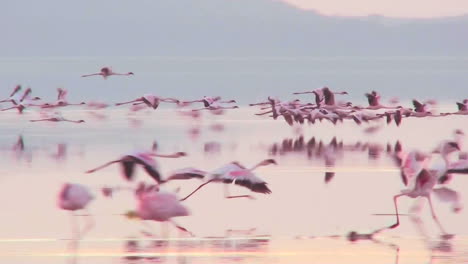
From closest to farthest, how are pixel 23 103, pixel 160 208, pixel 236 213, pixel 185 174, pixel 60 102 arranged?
pixel 160 208 < pixel 185 174 < pixel 236 213 < pixel 23 103 < pixel 60 102

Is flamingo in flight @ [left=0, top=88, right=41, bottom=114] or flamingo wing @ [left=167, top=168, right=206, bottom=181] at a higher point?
flamingo in flight @ [left=0, top=88, right=41, bottom=114]

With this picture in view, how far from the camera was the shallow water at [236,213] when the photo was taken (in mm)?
4715

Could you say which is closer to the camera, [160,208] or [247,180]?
[160,208]

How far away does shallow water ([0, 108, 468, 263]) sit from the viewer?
471 cm

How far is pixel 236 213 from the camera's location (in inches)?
229

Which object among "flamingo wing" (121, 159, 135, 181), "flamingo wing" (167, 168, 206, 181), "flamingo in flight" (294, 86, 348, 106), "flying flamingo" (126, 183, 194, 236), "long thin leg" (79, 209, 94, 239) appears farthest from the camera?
"flamingo in flight" (294, 86, 348, 106)

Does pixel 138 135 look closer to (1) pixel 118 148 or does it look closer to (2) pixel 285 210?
(1) pixel 118 148

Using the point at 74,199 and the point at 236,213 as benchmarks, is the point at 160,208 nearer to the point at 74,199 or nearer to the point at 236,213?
the point at 74,199

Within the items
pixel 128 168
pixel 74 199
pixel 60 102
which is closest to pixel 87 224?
pixel 74 199

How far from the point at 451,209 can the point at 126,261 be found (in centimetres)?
202

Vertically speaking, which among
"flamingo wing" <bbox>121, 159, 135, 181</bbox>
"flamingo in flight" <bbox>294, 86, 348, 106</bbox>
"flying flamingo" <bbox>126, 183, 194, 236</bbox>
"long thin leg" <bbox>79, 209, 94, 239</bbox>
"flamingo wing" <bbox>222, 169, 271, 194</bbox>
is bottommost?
"long thin leg" <bbox>79, 209, 94, 239</bbox>

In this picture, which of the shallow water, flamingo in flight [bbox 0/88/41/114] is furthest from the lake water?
flamingo in flight [bbox 0/88/41/114]

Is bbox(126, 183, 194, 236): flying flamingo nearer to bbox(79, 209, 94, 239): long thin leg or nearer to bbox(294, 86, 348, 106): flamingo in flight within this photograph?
bbox(79, 209, 94, 239): long thin leg

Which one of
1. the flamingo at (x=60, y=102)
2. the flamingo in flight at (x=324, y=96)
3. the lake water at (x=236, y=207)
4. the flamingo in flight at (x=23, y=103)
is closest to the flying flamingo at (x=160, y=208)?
the lake water at (x=236, y=207)
